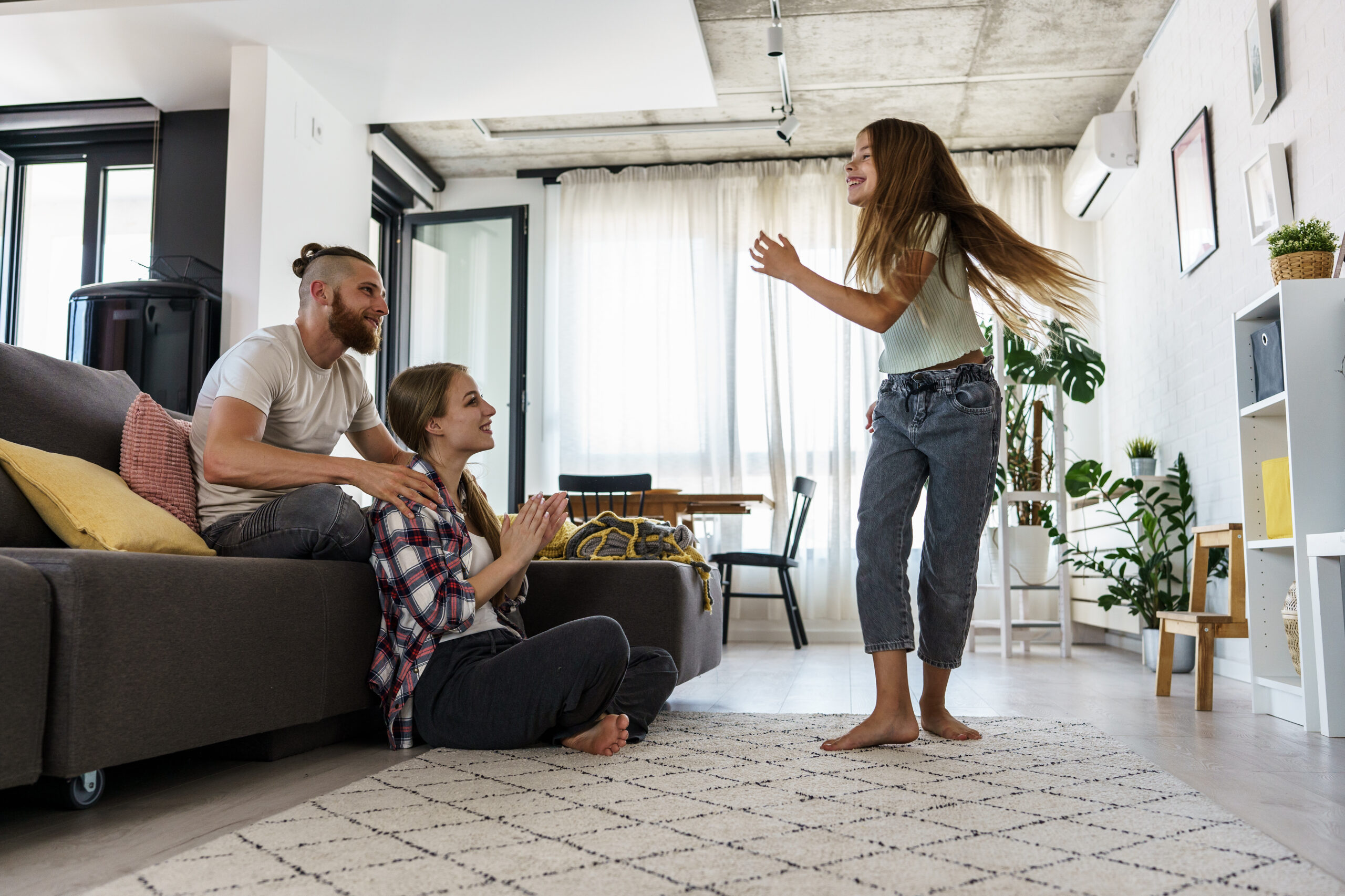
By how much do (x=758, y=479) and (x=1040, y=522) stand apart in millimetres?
1544

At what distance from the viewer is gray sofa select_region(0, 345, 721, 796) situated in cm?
123

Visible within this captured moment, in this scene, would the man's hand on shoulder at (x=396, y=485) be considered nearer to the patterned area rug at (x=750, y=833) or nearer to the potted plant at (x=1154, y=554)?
the patterned area rug at (x=750, y=833)

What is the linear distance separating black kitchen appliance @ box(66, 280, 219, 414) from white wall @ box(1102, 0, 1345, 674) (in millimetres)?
3672

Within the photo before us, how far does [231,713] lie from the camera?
1.54 meters

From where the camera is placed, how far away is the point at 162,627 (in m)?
1.39

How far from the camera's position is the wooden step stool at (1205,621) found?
265 centimetres

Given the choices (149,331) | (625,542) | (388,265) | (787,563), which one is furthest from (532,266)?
(625,542)

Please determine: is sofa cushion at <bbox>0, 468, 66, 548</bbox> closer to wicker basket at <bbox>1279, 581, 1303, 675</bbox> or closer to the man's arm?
the man's arm

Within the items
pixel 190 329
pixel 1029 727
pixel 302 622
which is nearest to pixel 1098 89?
pixel 1029 727

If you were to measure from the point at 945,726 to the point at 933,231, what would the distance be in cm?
100

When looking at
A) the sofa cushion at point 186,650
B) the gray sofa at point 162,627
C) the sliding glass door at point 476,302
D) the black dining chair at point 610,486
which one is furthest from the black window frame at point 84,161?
the sofa cushion at point 186,650

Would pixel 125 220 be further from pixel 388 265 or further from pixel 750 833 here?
pixel 750 833

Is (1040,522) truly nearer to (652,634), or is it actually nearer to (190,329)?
(652,634)

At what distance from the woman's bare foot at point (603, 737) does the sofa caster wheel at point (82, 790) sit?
0.76m
